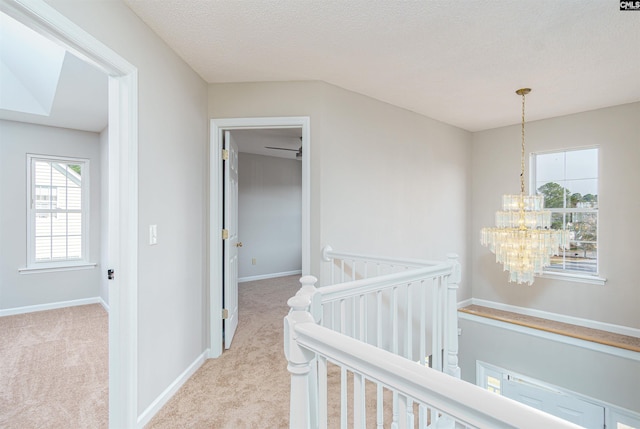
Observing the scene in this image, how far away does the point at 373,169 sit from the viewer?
3.29m

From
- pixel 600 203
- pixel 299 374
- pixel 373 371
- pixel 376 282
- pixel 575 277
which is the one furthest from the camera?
pixel 575 277

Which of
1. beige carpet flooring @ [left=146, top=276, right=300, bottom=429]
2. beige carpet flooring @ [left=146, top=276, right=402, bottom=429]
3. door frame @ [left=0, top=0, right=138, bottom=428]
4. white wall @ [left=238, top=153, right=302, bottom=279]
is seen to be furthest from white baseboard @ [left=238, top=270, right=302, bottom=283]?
door frame @ [left=0, top=0, right=138, bottom=428]

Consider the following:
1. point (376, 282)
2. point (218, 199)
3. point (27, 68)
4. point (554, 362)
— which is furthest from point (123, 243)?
point (554, 362)

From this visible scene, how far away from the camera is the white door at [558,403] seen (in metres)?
3.71

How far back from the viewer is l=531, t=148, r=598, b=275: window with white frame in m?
3.81

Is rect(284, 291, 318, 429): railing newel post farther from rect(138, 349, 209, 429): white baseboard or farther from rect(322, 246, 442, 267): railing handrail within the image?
rect(322, 246, 442, 267): railing handrail

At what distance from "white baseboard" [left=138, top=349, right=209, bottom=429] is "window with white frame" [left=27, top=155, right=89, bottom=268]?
291 centimetres

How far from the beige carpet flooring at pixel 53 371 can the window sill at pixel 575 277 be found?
476cm

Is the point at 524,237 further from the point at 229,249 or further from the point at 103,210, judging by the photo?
the point at 103,210

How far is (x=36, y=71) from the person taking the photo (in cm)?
309

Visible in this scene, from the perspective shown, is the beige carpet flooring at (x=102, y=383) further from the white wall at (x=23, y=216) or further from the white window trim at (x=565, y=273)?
the white window trim at (x=565, y=273)

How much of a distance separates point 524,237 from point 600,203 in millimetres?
1530

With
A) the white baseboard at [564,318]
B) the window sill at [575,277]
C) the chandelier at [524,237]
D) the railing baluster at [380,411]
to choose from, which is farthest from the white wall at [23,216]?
the window sill at [575,277]

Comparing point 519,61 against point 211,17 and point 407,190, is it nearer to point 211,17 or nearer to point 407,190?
point 407,190
